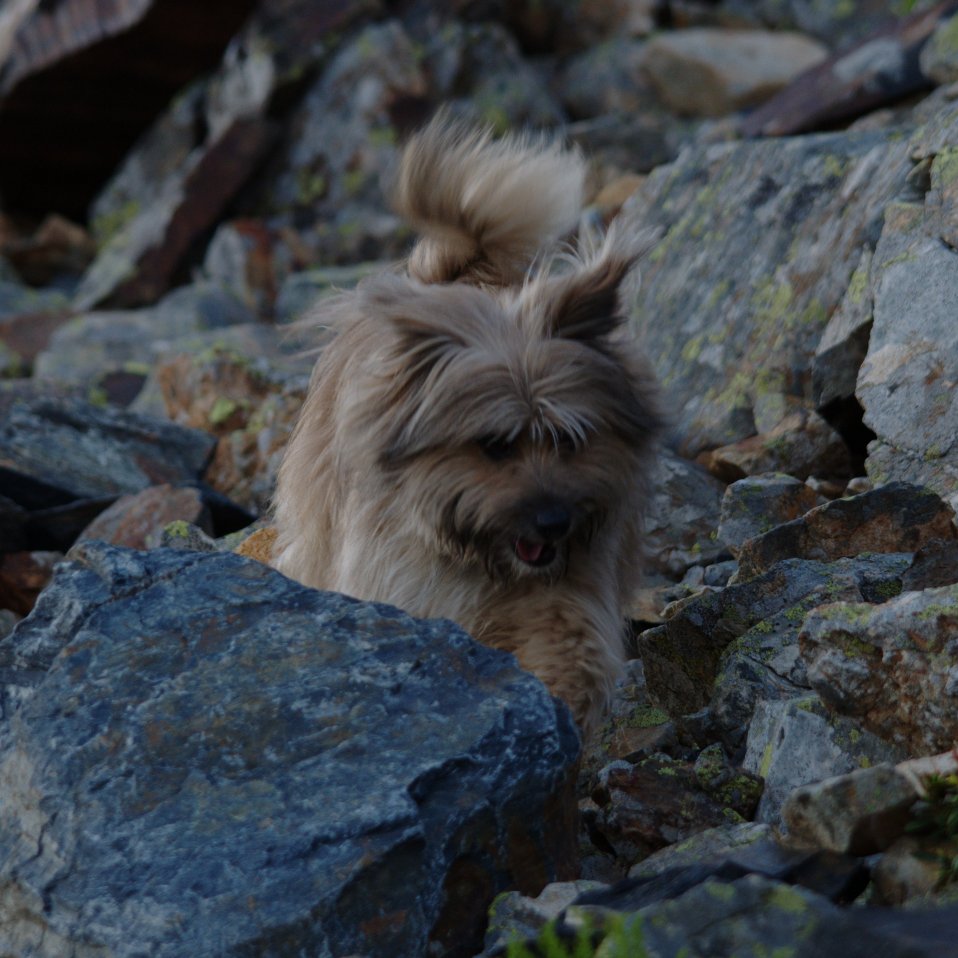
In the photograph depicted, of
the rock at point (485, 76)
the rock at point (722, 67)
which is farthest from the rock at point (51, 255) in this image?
the rock at point (722, 67)

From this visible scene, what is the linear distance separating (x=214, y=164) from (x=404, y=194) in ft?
32.4

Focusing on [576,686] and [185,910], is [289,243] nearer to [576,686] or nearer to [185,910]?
[576,686]

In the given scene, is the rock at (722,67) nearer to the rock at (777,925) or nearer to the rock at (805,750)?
the rock at (805,750)

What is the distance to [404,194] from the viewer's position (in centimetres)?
590

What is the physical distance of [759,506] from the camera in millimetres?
6102

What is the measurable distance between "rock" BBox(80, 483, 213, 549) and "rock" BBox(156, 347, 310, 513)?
3.13 ft

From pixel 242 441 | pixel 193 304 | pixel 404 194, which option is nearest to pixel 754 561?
pixel 404 194

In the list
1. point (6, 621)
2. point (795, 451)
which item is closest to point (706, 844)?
point (795, 451)

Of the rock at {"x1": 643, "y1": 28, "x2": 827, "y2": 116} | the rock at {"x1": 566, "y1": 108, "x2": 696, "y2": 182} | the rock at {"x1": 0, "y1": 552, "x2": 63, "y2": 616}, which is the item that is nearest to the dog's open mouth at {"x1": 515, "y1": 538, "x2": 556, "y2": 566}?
the rock at {"x1": 0, "y1": 552, "x2": 63, "y2": 616}

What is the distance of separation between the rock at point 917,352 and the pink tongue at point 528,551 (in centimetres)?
167

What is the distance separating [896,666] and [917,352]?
8.74 feet

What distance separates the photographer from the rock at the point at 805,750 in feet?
12.3

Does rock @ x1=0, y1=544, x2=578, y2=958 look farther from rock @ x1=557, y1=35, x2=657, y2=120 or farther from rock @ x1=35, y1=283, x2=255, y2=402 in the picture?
rock @ x1=557, y1=35, x2=657, y2=120

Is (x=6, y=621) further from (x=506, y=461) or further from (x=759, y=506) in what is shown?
(x=759, y=506)
